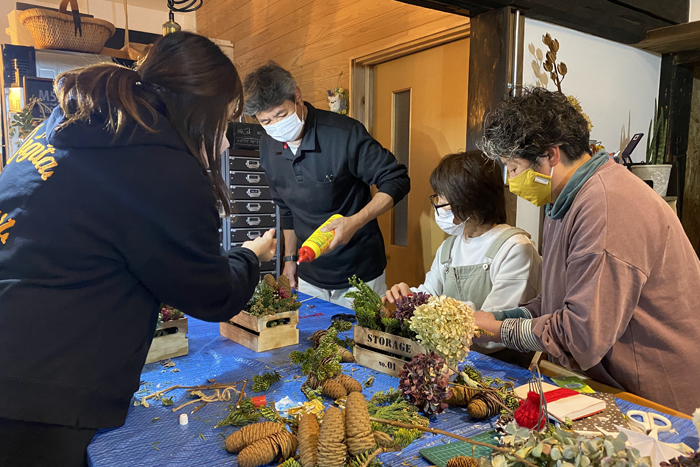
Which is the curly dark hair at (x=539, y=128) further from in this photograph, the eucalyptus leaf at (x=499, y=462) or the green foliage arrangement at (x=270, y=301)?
the eucalyptus leaf at (x=499, y=462)

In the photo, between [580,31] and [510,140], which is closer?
[510,140]

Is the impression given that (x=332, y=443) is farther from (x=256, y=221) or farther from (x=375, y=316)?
(x=256, y=221)

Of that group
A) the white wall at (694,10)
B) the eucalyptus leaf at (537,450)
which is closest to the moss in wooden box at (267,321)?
the eucalyptus leaf at (537,450)

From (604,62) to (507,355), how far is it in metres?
1.87

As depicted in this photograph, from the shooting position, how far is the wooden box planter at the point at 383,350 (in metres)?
1.28

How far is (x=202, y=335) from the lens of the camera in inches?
66.8

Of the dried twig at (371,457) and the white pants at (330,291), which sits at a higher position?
the dried twig at (371,457)

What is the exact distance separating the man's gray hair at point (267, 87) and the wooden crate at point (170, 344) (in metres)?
1.12

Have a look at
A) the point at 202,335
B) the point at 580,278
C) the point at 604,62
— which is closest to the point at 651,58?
the point at 604,62

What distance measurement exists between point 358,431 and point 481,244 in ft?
3.88

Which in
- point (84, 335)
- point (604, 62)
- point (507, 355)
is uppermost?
point (604, 62)

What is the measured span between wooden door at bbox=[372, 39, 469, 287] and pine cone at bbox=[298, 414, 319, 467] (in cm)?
246

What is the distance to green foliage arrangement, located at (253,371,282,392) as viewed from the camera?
48.1 inches

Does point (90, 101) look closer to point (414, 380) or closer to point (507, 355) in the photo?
point (414, 380)
